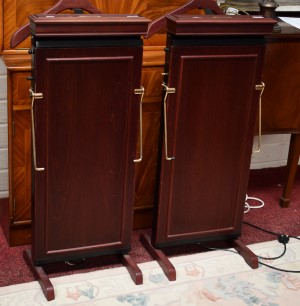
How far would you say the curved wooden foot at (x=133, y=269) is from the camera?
2.35 m

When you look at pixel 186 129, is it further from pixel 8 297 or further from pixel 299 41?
pixel 8 297

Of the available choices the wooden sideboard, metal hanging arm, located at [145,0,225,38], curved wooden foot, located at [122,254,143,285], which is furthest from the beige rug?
metal hanging arm, located at [145,0,225,38]

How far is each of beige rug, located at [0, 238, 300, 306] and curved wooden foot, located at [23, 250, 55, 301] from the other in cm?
2

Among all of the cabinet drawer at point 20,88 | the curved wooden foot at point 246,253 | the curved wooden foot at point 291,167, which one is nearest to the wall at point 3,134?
the cabinet drawer at point 20,88

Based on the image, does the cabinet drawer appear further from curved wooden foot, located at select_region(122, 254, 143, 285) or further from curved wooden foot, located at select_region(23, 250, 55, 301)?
curved wooden foot, located at select_region(122, 254, 143, 285)

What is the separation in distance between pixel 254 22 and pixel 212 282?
0.98 metres

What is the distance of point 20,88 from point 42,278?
2.27 ft

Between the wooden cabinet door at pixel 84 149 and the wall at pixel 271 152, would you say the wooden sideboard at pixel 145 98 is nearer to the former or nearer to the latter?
the wooden cabinet door at pixel 84 149

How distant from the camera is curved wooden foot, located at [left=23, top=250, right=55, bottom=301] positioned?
2223 millimetres

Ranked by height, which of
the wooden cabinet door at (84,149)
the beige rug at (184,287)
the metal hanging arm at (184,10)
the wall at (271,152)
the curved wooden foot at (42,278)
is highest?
the metal hanging arm at (184,10)

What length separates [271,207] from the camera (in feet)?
9.90

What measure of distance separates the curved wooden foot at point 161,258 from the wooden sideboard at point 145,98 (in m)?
0.17

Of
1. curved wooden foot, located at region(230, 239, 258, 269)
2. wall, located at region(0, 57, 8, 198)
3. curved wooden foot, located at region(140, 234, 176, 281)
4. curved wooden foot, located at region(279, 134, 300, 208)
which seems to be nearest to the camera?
curved wooden foot, located at region(140, 234, 176, 281)

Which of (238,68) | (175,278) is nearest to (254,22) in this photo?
(238,68)
